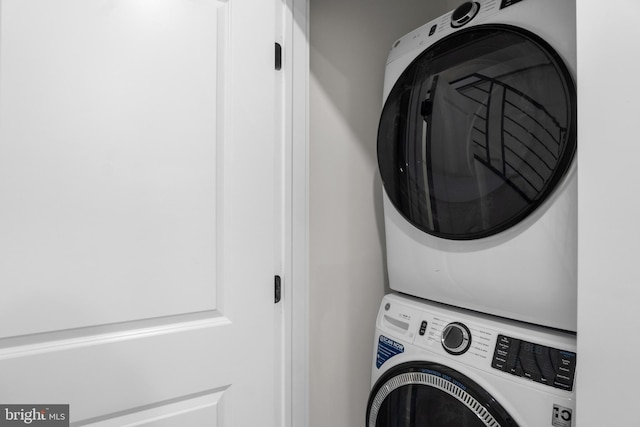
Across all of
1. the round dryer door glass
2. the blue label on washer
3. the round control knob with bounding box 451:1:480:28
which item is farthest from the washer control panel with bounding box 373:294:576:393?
the round control knob with bounding box 451:1:480:28

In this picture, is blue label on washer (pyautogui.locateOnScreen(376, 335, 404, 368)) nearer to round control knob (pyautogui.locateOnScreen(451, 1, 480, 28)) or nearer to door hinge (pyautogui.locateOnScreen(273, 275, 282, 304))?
door hinge (pyautogui.locateOnScreen(273, 275, 282, 304))

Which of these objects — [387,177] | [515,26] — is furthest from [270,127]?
[515,26]

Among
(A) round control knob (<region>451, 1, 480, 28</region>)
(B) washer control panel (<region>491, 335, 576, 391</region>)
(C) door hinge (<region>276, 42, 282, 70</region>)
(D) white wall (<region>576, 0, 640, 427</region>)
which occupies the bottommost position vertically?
(B) washer control panel (<region>491, 335, 576, 391</region>)

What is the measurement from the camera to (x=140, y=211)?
991 mm

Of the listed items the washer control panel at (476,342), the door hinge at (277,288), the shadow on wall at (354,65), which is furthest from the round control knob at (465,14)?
the door hinge at (277,288)

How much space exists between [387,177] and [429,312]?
446mm

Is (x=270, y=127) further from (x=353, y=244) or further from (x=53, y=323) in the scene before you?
(x=53, y=323)

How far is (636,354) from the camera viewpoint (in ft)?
2.03

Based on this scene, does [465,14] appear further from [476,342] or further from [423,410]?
[423,410]

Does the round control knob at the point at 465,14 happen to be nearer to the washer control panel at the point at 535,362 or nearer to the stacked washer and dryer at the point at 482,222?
the stacked washer and dryer at the point at 482,222

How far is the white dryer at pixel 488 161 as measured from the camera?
0.84 meters

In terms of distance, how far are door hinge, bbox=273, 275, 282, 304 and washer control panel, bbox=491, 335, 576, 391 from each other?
2.13ft

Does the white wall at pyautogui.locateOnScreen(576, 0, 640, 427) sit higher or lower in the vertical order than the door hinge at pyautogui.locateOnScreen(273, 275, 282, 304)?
higher

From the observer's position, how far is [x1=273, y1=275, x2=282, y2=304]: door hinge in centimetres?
122
